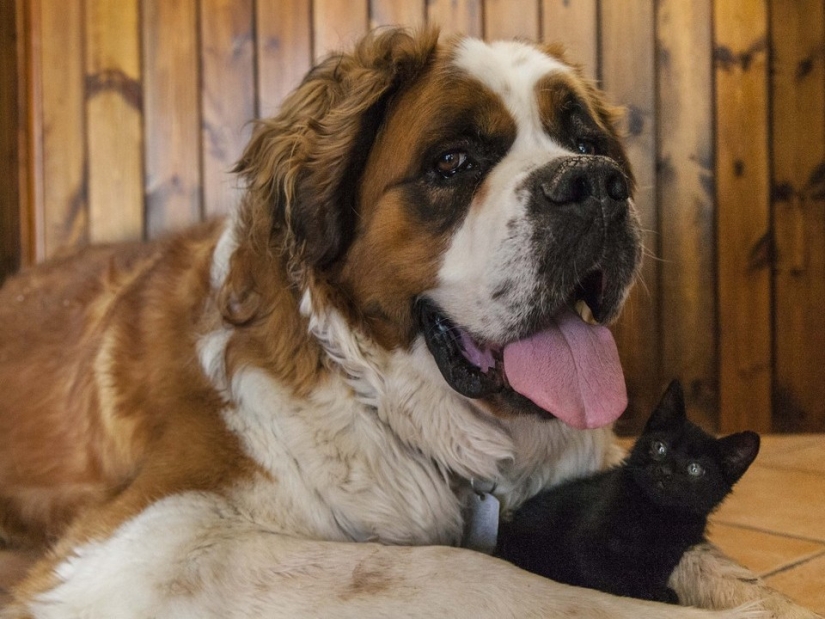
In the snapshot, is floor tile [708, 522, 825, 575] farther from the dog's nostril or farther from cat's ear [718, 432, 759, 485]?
the dog's nostril

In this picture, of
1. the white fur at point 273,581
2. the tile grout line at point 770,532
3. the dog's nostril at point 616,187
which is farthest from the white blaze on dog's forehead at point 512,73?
the tile grout line at point 770,532

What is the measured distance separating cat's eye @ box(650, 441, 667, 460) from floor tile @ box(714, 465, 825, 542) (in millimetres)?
680

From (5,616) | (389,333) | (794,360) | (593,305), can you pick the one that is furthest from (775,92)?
(5,616)

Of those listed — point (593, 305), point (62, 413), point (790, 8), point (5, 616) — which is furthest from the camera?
point (790, 8)

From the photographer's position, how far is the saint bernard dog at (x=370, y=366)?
1333 mm

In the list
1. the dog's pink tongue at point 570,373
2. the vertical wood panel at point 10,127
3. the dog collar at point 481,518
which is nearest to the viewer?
the dog's pink tongue at point 570,373

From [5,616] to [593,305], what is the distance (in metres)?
1.11

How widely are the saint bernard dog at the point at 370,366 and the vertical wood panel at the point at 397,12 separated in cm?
131

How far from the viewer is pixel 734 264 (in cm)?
294

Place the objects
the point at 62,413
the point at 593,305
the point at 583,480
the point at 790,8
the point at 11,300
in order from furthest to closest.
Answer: the point at 790,8 < the point at 11,300 < the point at 62,413 < the point at 583,480 < the point at 593,305

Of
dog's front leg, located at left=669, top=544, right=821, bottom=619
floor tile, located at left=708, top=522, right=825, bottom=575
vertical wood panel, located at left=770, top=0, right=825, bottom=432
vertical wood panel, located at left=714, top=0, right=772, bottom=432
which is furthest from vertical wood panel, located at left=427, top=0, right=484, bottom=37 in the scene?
dog's front leg, located at left=669, top=544, right=821, bottom=619

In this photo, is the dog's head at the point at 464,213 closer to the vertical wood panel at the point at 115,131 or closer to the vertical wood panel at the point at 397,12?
the vertical wood panel at the point at 397,12

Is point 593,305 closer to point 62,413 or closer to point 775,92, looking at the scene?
point 62,413

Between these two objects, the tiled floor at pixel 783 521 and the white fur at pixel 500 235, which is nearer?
the white fur at pixel 500 235
